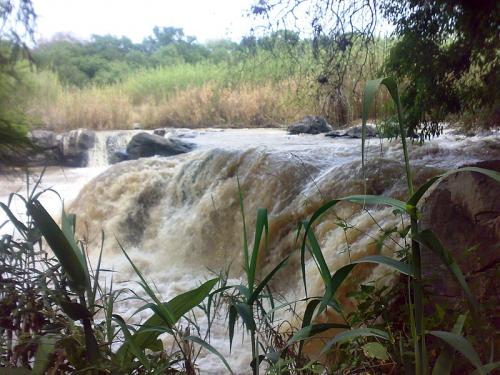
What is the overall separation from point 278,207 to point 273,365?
3.05 meters

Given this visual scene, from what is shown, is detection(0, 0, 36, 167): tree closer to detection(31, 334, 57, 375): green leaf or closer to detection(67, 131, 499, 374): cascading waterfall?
detection(31, 334, 57, 375): green leaf

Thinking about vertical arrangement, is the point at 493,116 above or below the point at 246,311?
above

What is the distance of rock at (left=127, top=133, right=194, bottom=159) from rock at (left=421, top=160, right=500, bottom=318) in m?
6.22

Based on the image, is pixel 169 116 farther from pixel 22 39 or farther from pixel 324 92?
pixel 22 39

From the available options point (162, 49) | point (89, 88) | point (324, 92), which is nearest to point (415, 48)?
point (324, 92)

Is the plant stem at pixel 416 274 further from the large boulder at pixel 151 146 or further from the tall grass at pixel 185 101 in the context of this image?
the large boulder at pixel 151 146

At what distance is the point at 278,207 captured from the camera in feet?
13.7

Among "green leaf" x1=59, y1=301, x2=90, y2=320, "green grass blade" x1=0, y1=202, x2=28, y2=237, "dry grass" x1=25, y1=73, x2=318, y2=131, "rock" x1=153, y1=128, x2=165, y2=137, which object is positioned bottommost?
"green leaf" x1=59, y1=301, x2=90, y2=320

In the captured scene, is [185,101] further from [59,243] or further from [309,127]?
[59,243]

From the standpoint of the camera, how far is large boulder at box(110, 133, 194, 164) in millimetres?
7941

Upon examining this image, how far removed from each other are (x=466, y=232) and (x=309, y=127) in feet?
17.6

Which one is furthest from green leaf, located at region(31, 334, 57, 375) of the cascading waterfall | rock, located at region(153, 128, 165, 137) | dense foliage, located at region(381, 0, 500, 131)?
rock, located at region(153, 128, 165, 137)

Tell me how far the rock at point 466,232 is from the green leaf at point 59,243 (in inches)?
39.5

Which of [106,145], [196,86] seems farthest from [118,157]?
[196,86]
